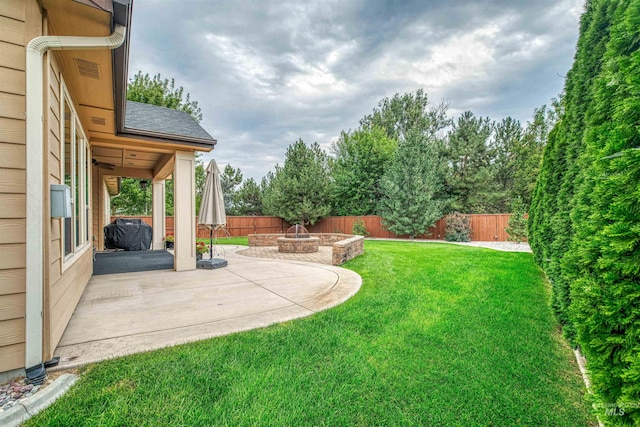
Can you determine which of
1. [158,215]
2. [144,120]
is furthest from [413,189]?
[144,120]

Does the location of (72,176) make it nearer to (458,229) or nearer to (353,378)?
(353,378)

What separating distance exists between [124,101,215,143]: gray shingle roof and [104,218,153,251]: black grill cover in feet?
14.0

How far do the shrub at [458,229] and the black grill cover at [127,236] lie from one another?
16.0m

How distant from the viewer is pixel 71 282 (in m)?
3.50

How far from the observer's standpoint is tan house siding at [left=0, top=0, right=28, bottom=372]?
208cm

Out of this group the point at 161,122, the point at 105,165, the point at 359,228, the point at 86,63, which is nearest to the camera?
the point at 86,63

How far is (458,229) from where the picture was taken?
17.2 m

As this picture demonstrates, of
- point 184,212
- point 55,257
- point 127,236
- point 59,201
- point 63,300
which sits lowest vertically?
point 63,300

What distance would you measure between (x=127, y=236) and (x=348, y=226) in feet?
47.0

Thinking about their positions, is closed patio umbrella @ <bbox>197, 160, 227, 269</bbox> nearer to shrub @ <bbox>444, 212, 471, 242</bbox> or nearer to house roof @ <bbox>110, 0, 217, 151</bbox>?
house roof @ <bbox>110, 0, 217, 151</bbox>

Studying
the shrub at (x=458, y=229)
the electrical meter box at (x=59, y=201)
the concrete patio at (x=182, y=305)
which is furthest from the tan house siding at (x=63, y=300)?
the shrub at (x=458, y=229)

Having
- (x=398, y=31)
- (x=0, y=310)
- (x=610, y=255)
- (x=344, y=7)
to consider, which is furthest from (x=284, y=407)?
(x=398, y=31)

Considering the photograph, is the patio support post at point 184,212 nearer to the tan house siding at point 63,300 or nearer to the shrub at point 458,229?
the tan house siding at point 63,300

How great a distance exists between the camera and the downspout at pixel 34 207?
214 cm
